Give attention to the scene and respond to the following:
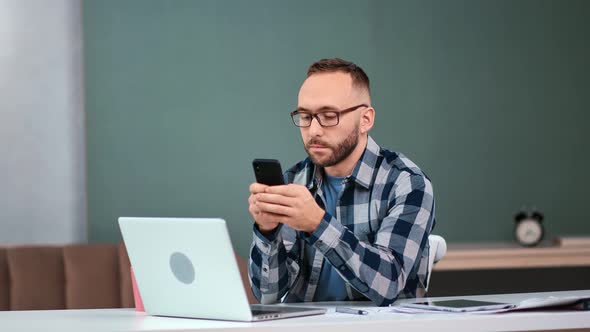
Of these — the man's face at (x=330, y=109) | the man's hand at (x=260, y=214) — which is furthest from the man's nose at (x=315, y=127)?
the man's hand at (x=260, y=214)

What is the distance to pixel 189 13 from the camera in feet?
12.0

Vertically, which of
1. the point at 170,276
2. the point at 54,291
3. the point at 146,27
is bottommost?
the point at 54,291

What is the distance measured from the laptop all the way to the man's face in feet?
1.83

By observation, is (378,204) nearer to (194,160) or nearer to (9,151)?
(194,160)

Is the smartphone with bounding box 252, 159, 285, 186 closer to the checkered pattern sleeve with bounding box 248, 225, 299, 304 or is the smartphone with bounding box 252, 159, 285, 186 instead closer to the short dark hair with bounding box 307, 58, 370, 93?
the checkered pattern sleeve with bounding box 248, 225, 299, 304

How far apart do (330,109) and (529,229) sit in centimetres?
171

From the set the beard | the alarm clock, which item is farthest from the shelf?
the beard

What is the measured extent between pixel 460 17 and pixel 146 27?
1400 millimetres

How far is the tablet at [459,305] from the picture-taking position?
1.90 metres

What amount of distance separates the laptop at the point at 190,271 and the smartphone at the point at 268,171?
25 cm

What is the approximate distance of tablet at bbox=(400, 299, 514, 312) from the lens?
6.24 ft

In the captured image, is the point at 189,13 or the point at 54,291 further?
the point at 189,13

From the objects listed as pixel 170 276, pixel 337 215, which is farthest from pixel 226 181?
pixel 170 276

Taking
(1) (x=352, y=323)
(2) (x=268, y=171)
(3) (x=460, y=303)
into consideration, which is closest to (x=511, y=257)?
(3) (x=460, y=303)
